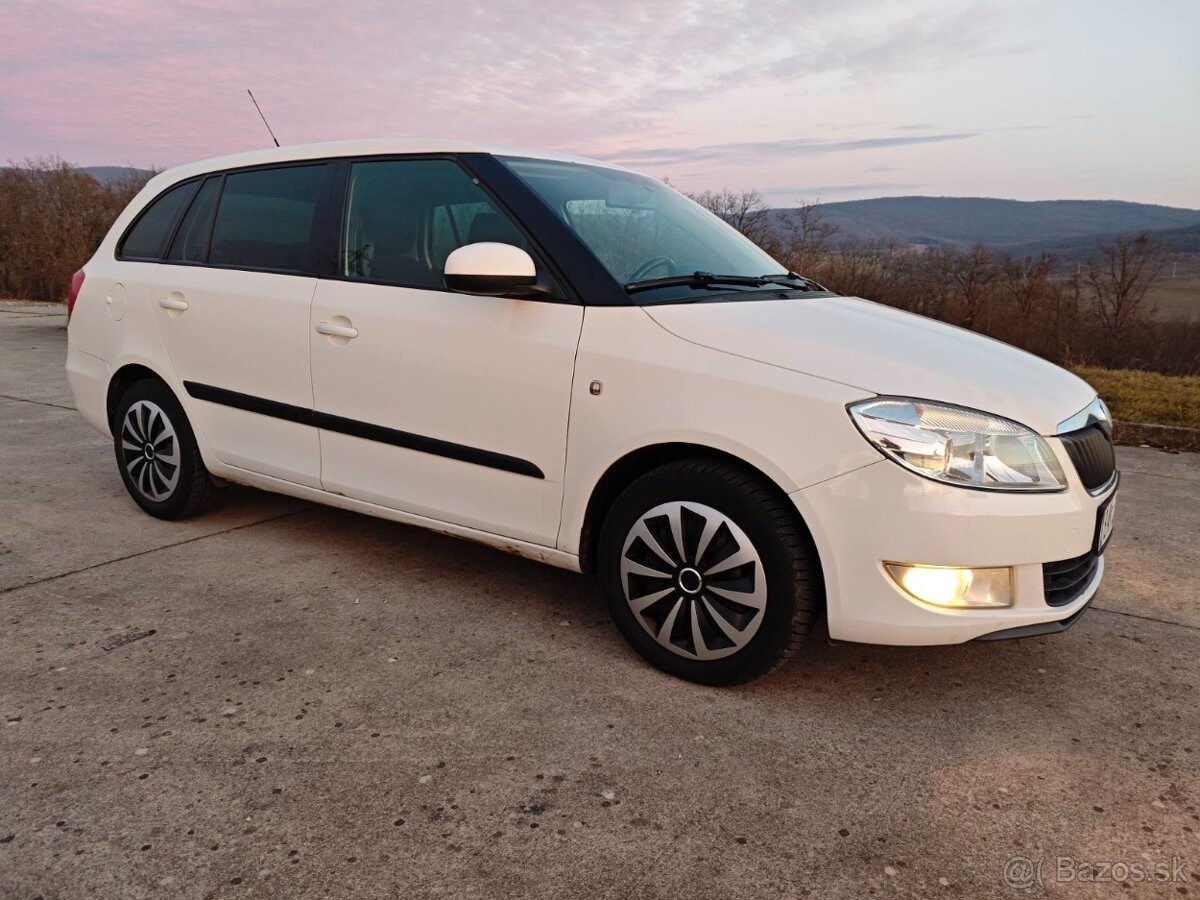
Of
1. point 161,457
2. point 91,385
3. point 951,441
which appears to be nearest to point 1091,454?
point 951,441

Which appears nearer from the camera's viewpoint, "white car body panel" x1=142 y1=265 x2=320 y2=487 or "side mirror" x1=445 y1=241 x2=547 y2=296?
"side mirror" x1=445 y1=241 x2=547 y2=296

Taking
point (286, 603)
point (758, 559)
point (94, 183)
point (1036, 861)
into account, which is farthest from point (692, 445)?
point (94, 183)

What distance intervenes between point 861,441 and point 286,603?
7.26 ft

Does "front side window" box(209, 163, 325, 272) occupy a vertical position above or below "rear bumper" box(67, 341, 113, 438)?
above

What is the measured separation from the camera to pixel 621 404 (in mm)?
2850

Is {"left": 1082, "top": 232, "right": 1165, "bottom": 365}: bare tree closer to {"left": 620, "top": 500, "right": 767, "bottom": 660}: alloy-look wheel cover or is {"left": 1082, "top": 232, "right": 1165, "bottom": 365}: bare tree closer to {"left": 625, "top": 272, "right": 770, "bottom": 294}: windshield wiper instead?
{"left": 625, "top": 272, "right": 770, "bottom": 294}: windshield wiper

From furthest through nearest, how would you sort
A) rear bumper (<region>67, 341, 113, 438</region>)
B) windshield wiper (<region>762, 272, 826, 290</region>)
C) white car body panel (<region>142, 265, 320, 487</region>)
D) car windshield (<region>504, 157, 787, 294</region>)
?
rear bumper (<region>67, 341, 113, 438</region>)
white car body panel (<region>142, 265, 320, 487</region>)
windshield wiper (<region>762, 272, 826, 290</region>)
car windshield (<region>504, 157, 787, 294</region>)

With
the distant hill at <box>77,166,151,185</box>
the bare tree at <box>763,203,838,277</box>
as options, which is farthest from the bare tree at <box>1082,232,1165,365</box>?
the distant hill at <box>77,166,151,185</box>

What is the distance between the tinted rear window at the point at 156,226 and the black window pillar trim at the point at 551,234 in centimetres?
175

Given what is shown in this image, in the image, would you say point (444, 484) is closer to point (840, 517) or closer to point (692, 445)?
point (692, 445)

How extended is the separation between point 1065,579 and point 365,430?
2.44 metres

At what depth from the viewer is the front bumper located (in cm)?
247

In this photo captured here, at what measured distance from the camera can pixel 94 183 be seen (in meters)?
23.8

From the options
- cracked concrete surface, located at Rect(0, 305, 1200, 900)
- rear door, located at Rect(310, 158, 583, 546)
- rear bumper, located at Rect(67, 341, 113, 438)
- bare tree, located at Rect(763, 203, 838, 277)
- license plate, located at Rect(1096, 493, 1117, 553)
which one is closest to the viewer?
cracked concrete surface, located at Rect(0, 305, 1200, 900)
